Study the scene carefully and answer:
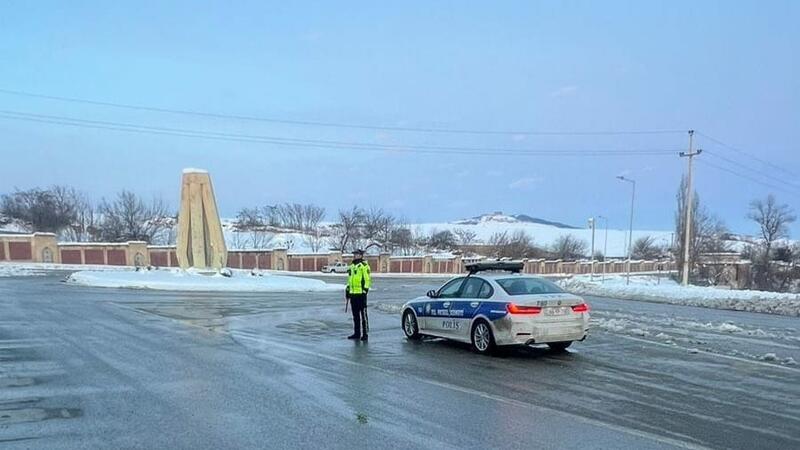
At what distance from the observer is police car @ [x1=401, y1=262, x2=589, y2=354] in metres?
11.5

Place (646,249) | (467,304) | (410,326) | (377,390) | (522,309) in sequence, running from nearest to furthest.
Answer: (377,390) → (522,309) → (467,304) → (410,326) → (646,249)

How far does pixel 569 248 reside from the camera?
458 feet

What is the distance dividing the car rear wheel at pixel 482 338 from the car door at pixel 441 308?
99 cm

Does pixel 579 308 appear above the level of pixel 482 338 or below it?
above

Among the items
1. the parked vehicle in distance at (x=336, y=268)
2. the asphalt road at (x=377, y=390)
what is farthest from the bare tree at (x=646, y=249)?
the asphalt road at (x=377, y=390)

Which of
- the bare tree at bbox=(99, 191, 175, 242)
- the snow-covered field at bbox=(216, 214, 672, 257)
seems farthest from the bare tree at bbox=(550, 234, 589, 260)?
the bare tree at bbox=(99, 191, 175, 242)

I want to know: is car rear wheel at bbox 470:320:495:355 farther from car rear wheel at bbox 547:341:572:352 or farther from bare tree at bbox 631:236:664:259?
bare tree at bbox 631:236:664:259

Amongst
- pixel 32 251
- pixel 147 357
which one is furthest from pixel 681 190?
pixel 147 357

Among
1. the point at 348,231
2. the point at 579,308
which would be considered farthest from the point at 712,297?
the point at 348,231

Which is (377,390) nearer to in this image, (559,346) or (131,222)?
(559,346)

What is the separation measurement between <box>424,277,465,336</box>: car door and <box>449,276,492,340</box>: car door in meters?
0.18

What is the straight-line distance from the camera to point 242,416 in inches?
281

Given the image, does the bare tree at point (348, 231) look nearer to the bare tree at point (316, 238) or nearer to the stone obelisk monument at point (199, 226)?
the bare tree at point (316, 238)

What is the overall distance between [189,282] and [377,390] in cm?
2765
